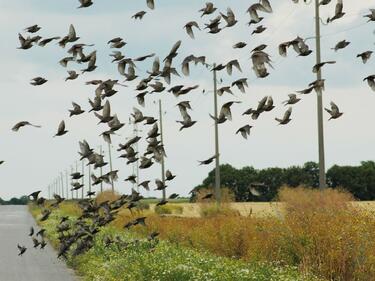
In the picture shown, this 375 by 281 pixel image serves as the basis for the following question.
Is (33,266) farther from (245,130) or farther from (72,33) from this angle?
(245,130)

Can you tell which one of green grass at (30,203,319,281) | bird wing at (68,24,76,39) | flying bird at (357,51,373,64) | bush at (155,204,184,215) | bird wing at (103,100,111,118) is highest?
bird wing at (68,24,76,39)

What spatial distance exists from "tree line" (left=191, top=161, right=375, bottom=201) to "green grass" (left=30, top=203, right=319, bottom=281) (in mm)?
56185

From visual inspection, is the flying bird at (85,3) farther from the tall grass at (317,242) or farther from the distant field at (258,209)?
the tall grass at (317,242)

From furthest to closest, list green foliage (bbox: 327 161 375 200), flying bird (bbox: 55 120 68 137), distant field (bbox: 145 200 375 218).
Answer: green foliage (bbox: 327 161 375 200)
distant field (bbox: 145 200 375 218)
flying bird (bbox: 55 120 68 137)

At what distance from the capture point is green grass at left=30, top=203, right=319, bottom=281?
52.9 feet

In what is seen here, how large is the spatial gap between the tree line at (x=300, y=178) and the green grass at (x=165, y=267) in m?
56.2

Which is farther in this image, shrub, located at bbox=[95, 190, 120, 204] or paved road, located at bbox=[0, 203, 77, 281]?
shrub, located at bbox=[95, 190, 120, 204]

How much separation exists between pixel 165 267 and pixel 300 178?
3001 inches

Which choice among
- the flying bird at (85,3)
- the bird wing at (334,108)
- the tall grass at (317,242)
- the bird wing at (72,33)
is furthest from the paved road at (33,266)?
the flying bird at (85,3)

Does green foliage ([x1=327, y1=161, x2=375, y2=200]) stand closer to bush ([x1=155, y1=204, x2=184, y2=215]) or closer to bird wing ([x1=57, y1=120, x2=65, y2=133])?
bush ([x1=155, y1=204, x2=184, y2=215])

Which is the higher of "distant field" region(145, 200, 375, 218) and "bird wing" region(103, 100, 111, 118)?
"bird wing" region(103, 100, 111, 118)

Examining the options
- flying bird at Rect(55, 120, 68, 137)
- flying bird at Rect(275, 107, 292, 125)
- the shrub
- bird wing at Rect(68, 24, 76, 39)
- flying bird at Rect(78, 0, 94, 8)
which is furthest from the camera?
the shrub

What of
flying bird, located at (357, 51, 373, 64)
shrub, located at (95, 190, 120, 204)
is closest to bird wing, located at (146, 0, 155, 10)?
flying bird, located at (357, 51, 373, 64)

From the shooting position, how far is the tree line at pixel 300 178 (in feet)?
293
